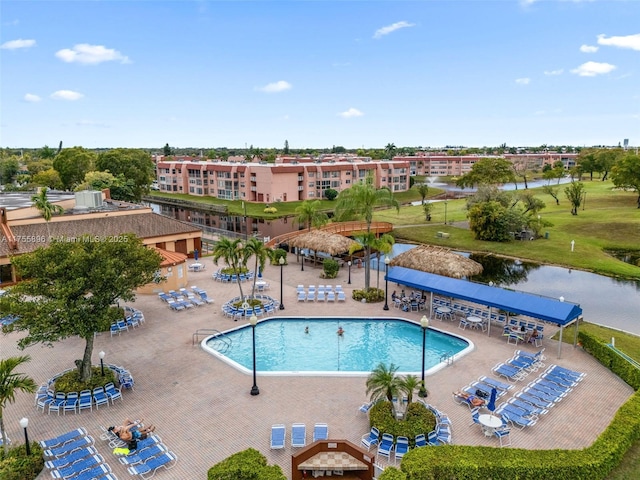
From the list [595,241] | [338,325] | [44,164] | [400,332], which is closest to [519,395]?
[400,332]

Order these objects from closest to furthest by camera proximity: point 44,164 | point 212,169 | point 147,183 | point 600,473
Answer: point 600,473
point 147,183
point 212,169
point 44,164

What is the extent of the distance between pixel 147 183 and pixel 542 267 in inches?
2381

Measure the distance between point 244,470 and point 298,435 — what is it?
3004mm

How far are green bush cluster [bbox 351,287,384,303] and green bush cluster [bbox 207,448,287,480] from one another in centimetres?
1817

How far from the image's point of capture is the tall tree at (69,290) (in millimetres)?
17266

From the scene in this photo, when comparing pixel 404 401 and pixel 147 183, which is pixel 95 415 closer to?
pixel 404 401

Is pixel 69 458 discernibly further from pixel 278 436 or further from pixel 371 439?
pixel 371 439

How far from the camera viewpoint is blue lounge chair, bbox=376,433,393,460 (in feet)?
48.7

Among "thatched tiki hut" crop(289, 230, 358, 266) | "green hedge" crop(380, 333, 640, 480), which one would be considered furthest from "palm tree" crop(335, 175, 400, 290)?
"green hedge" crop(380, 333, 640, 480)

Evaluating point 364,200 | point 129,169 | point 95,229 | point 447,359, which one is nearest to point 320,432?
point 447,359

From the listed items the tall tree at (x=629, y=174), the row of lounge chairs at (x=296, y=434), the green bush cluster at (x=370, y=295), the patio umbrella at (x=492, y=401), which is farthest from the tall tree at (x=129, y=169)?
the tall tree at (x=629, y=174)

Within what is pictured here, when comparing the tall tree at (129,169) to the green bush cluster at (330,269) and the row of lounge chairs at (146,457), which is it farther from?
the row of lounge chairs at (146,457)

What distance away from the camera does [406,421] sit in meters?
16.1

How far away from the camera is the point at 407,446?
→ 49.4 feet
